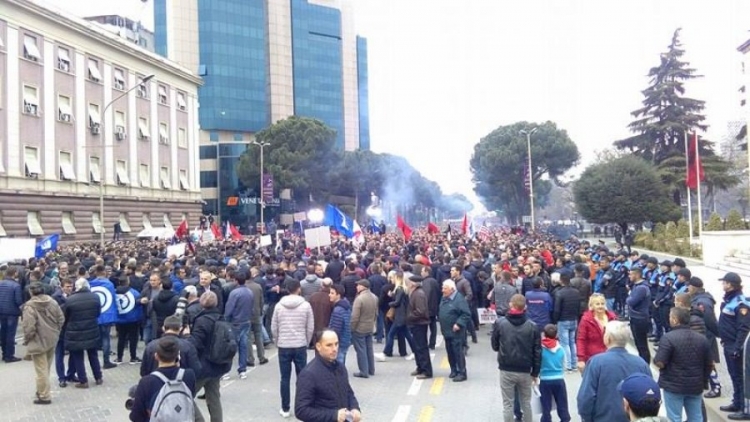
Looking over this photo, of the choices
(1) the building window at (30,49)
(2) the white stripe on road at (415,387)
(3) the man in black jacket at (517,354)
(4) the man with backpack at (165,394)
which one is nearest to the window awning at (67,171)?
(1) the building window at (30,49)

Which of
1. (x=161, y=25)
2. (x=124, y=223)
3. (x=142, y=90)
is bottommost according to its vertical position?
(x=124, y=223)

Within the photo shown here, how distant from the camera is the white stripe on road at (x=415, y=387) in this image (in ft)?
34.0

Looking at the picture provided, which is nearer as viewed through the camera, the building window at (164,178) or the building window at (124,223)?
the building window at (124,223)

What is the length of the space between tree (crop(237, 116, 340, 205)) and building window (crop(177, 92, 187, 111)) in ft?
45.6

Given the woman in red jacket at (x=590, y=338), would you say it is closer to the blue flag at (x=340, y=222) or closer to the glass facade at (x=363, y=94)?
the blue flag at (x=340, y=222)

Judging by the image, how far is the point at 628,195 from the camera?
4600 cm

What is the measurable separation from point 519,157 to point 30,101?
Answer: 48549 millimetres

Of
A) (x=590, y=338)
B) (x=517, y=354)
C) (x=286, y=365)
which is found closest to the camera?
(x=517, y=354)

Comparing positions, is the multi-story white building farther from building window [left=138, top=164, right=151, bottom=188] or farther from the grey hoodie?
the grey hoodie

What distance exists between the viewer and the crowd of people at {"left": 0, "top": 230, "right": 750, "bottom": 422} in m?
6.04

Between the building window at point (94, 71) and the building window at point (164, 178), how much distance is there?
30.9 feet

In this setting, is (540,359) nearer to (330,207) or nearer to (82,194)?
(330,207)

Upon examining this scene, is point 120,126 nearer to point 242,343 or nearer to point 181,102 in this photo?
point 181,102

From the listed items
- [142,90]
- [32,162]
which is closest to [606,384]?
[32,162]
